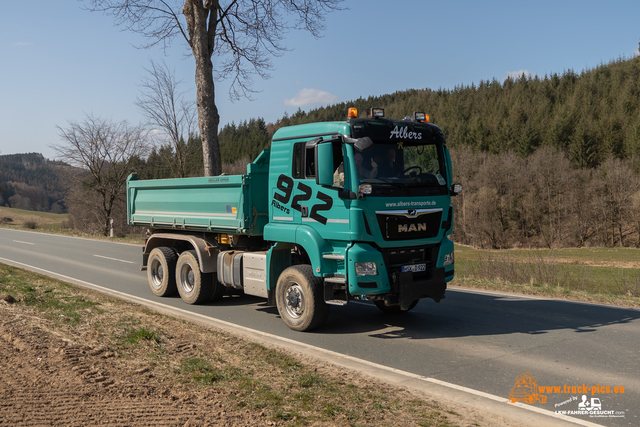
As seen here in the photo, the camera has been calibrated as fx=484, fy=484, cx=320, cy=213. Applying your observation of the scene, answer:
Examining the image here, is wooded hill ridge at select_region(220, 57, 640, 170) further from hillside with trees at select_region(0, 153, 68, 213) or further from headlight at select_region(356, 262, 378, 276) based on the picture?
headlight at select_region(356, 262, 378, 276)

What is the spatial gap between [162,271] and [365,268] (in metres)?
5.78

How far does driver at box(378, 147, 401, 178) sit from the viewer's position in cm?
702

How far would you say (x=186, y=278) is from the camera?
10.1 metres

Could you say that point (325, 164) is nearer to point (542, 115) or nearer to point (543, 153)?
point (543, 153)

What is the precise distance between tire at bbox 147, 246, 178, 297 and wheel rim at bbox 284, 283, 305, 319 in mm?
3869

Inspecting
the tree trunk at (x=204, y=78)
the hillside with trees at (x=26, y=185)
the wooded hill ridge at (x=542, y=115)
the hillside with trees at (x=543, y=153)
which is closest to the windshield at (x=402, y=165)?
the tree trunk at (x=204, y=78)

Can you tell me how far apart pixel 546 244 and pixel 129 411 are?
67677mm

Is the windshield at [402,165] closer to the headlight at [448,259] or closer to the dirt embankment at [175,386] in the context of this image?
the headlight at [448,259]

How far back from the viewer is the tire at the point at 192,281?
9625 millimetres

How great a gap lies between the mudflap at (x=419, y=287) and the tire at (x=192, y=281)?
171 inches

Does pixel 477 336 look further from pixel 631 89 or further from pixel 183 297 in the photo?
pixel 631 89

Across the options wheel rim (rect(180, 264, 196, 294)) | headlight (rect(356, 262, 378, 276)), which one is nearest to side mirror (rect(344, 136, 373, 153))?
headlight (rect(356, 262, 378, 276))

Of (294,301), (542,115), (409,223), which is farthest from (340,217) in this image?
(542,115)

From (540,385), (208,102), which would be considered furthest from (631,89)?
(540,385)
